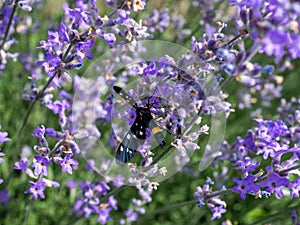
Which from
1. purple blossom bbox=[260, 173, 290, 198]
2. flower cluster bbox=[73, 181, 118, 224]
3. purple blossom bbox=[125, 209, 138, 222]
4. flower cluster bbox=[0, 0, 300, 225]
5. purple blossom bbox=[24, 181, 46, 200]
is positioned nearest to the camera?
flower cluster bbox=[0, 0, 300, 225]

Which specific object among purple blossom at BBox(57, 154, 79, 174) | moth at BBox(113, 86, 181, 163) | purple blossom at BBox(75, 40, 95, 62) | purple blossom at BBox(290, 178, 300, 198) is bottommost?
purple blossom at BBox(290, 178, 300, 198)

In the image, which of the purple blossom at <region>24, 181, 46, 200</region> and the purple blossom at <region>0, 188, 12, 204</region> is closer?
the purple blossom at <region>24, 181, 46, 200</region>

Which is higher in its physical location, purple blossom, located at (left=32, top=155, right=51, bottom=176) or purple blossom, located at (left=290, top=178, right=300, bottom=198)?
purple blossom, located at (left=32, top=155, right=51, bottom=176)

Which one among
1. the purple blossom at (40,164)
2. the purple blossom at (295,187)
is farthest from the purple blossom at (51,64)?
the purple blossom at (295,187)

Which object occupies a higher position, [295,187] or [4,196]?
[4,196]

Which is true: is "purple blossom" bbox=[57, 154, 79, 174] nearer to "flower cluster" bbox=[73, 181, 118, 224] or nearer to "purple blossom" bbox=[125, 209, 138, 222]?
"flower cluster" bbox=[73, 181, 118, 224]

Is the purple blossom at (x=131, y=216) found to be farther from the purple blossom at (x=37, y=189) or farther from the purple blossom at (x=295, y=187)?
the purple blossom at (x=295, y=187)

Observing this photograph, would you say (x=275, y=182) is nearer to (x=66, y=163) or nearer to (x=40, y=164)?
(x=66, y=163)

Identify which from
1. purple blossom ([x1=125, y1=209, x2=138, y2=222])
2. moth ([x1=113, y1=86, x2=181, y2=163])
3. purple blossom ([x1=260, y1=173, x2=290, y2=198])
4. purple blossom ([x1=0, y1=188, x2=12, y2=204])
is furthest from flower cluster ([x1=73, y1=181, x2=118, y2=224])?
purple blossom ([x1=260, y1=173, x2=290, y2=198])

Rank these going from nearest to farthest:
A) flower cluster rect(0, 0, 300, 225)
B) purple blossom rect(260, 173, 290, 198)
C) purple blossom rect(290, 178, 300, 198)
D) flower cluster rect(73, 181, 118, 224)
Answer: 1. flower cluster rect(0, 0, 300, 225)
2. purple blossom rect(260, 173, 290, 198)
3. purple blossom rect(290, 178, 300, 198)
4. flower cluster rect(73, 181, 118, 224)

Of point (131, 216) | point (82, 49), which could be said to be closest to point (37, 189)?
point (82, 49)

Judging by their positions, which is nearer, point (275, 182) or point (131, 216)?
point (275, 182)

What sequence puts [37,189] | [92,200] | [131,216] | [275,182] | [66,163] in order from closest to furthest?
[275,182] < [66,163] < [37,189] < [92,200] < [131,216]
